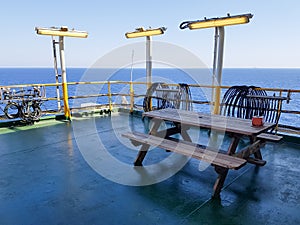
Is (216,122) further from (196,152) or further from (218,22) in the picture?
(218,22)

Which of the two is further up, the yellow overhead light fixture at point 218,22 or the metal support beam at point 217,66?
the yellow overhead light fixture at point 218,22

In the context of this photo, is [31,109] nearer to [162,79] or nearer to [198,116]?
[162,79]

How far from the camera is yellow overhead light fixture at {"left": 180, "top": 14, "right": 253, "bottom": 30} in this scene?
11.9ft

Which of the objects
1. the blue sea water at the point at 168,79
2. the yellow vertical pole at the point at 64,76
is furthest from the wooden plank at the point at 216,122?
the yellow vertical pole at the point at 64,76

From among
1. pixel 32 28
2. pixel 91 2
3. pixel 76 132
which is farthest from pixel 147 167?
pixel 91 2

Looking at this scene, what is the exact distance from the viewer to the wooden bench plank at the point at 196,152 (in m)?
2.09

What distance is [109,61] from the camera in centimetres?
505

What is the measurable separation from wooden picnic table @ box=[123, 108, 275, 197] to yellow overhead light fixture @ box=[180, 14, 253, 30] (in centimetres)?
189

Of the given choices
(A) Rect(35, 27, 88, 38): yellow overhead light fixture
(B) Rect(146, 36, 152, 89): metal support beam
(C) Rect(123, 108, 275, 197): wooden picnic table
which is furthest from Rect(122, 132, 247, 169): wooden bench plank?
(A) Rect(35, 27, 88, 38): yellow overhead light fixture

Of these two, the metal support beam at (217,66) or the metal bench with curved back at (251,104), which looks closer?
the metal bench with curved back at (251,104)

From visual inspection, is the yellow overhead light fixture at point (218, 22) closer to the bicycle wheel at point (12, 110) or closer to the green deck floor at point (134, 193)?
the green deck floor at point (134, 193)

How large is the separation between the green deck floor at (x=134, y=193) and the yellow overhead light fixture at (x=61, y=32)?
2.64 metres

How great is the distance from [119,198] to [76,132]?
2778mm

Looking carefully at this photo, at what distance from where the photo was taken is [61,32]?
4996 millimetres
